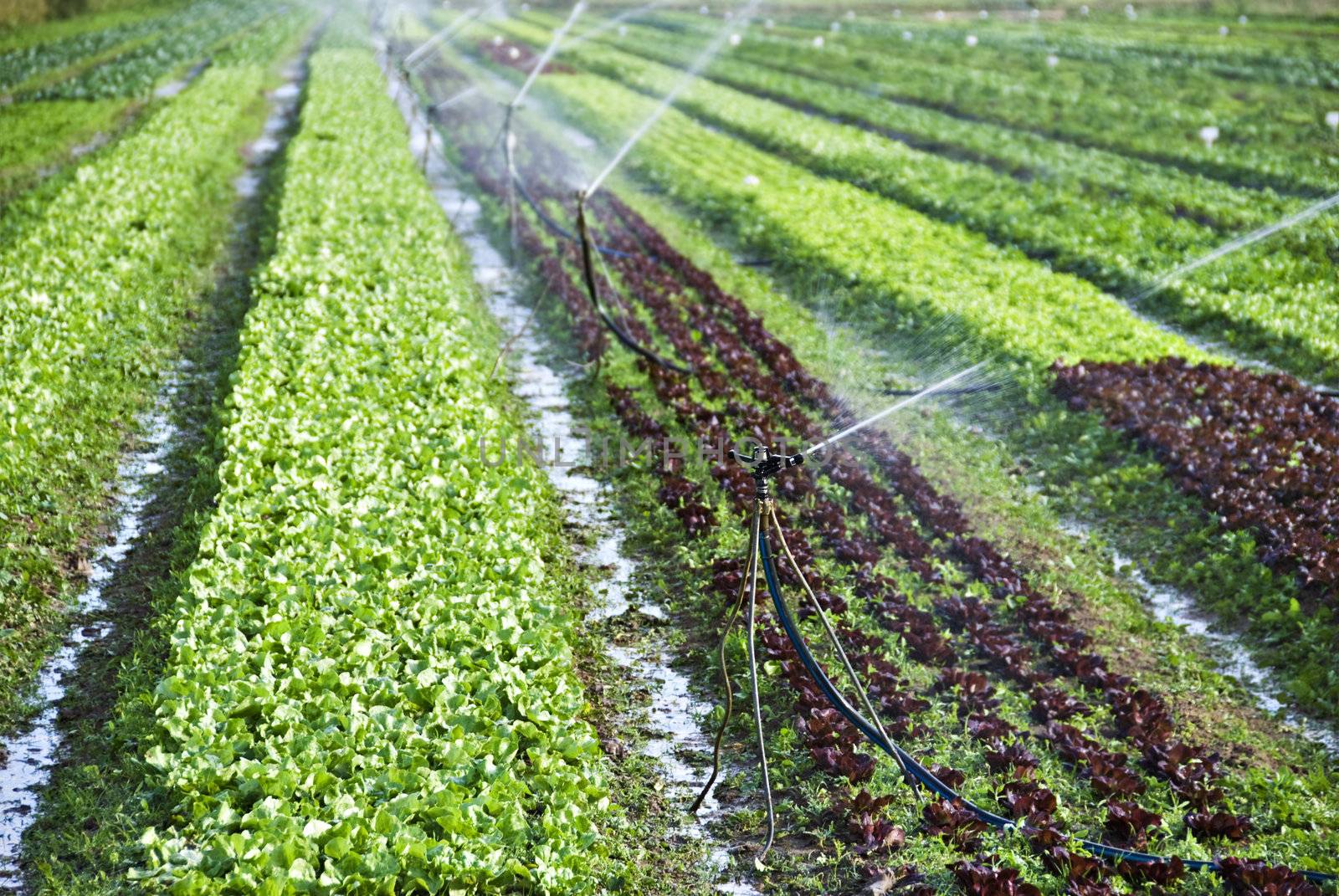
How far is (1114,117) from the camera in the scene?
24.3m

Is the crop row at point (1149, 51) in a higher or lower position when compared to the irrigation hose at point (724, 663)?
higher

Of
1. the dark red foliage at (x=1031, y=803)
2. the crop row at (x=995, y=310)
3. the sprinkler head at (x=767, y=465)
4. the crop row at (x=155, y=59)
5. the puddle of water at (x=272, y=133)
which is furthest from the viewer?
the crop row at (x=155, y=59)

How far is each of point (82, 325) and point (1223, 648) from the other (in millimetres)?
9810

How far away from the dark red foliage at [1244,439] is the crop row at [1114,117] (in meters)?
10.3

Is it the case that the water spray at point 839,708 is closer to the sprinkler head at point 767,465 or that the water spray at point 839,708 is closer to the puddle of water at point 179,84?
the sprinkler head at point 767,465

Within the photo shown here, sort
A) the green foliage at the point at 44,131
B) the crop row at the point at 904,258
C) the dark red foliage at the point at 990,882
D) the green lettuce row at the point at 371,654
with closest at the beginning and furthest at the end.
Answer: the green lettuce row at the point at 371,654
the dark red foliage at the point at 990,882
the crop row at the point at 904,258
the green foliage at the point at 44,131

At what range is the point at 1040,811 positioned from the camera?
514cm

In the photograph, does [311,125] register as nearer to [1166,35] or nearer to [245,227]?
[245,227]

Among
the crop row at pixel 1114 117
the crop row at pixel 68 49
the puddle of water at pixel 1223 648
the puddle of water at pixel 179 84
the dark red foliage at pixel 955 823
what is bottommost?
the puddle of water at pixel 1223 648

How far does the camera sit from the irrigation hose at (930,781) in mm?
4960

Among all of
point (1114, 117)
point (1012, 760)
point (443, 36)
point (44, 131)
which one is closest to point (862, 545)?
point (1012, 760)

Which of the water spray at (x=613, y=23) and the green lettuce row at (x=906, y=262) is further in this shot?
the water spray at (x=613, y=23)

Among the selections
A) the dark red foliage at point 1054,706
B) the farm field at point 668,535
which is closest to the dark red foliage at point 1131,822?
the farm field at point 668,535

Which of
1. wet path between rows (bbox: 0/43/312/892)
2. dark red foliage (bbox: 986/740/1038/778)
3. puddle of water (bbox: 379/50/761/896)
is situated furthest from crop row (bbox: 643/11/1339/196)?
wet path between rows (bbox: 0/43/312/892)
